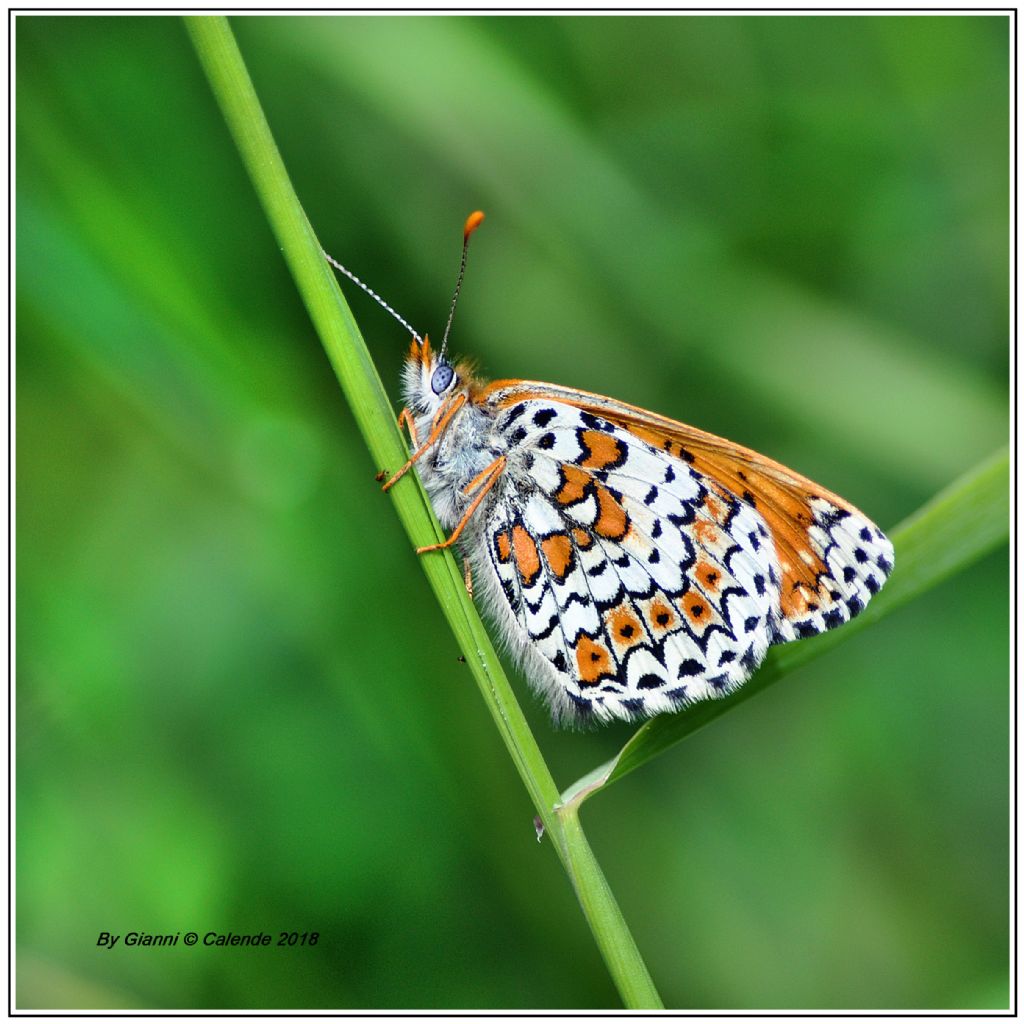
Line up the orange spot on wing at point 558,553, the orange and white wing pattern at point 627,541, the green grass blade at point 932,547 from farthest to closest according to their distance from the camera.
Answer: the orange spot on wing at point 558,553
the orange and white wing pattern at point 627,541
the green grass blade at point 932,547

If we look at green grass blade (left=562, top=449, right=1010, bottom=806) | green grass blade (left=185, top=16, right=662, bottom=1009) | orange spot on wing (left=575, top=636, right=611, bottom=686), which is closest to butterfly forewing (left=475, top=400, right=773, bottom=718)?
orange spot on wing (left=575, top=636, right=611, bottom=686)

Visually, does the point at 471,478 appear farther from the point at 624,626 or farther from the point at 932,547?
the point at 932,547

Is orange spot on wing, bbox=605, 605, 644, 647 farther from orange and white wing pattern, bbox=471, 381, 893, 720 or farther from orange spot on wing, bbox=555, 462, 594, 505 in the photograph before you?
orange spot on wing, bbox=555, 462, 594, 505

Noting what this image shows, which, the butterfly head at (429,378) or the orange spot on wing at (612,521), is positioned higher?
the butterfly head at (429,378)

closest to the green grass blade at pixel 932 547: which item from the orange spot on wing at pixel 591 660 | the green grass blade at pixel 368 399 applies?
the green grass blade at pixel 368 399

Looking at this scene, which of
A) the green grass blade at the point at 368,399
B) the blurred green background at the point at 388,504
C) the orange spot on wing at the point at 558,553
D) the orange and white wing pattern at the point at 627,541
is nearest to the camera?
the green grass blade at the point at 368,399

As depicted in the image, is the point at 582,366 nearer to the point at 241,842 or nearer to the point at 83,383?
the point at 83,383

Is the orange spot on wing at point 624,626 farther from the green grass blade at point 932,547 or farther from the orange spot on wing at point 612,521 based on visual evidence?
the green grass blade at point 932,547
